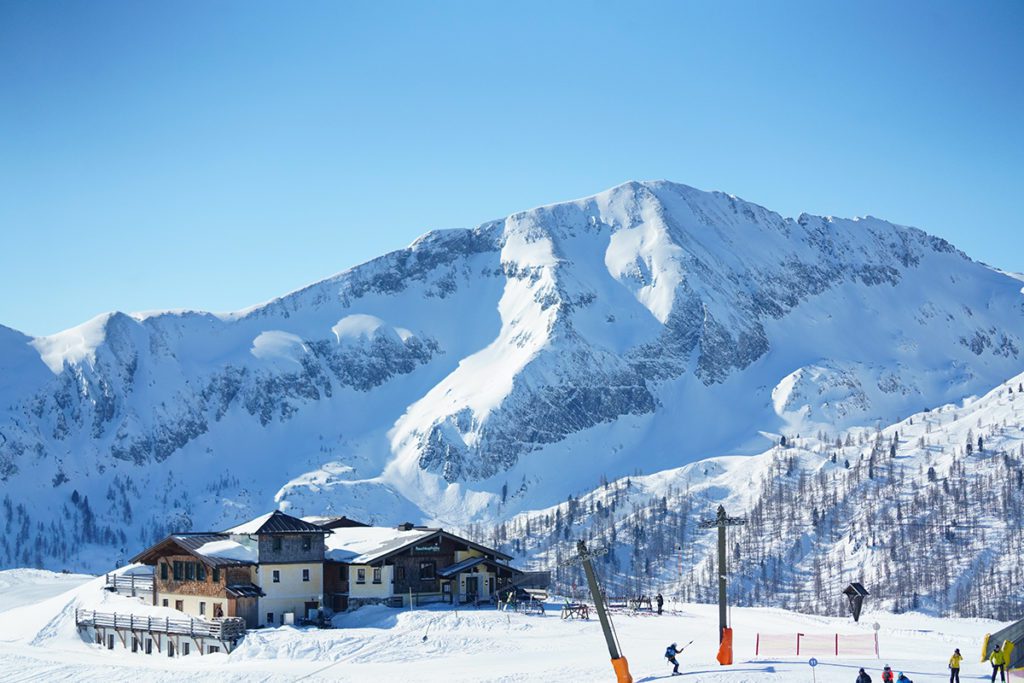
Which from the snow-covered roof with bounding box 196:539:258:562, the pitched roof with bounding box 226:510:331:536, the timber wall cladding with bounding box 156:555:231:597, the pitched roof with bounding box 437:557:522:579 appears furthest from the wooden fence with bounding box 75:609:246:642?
the pitched roof with bounding box 437:557:522:579

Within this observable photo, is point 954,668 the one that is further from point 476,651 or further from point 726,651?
point 476,651

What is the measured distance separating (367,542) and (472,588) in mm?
8686

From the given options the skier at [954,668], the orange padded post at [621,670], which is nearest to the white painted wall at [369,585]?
the orange padded post at [621,670]

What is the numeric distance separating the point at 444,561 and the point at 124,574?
25688 millimetres

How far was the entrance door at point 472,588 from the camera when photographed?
104438mm

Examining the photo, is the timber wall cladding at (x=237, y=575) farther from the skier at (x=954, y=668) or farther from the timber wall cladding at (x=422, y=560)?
the skier at (x=954, y=668)

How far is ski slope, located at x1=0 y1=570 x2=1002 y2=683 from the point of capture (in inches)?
2707

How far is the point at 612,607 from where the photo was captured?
104 meters

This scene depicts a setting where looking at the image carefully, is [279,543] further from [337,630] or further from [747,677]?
[747,677]

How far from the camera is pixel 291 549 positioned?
323 feet

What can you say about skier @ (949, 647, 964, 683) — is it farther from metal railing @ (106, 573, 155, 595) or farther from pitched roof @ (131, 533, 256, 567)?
metal railing @ (106, 573, 155, 595)

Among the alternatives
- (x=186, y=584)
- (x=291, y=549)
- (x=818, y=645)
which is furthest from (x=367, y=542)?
(x=818, y=645)

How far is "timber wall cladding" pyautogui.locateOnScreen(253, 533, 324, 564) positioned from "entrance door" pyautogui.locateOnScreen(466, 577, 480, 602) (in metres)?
11.5

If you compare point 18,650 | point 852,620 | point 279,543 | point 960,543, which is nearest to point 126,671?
point 18,650
